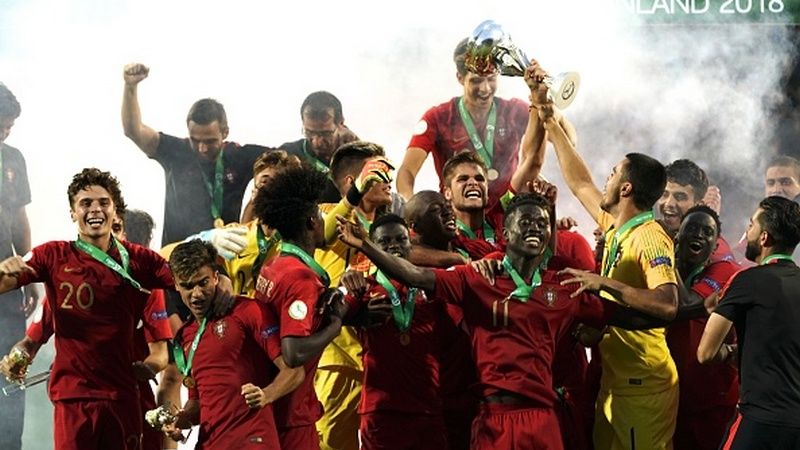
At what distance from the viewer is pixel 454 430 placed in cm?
671

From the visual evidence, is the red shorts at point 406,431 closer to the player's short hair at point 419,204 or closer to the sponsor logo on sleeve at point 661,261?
the player's short hair at point 419,204

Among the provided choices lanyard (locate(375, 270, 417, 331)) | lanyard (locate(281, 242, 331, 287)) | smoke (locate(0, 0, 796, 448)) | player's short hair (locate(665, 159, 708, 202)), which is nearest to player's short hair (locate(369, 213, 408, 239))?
lanyard (locate(375, 270, 417, 331))

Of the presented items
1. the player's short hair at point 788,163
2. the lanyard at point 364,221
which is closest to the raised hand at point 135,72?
the lanyard at point 364,221

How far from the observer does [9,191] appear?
9.91 meters

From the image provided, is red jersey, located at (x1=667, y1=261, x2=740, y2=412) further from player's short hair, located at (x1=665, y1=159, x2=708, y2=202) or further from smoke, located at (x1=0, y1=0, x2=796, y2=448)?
smoke, located at (x1=0, y1=0, x2=796, y2=448)

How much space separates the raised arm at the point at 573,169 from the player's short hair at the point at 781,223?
126 centimetres

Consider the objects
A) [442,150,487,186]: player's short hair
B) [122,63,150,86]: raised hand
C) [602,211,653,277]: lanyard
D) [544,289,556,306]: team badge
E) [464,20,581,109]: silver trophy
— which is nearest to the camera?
[544,289,556,306]: team badge

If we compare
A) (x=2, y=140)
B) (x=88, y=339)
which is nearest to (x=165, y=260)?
(x=88, y=339)

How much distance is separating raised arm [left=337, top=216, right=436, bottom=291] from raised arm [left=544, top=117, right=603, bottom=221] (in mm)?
1529

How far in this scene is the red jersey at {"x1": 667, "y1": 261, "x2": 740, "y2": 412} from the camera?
7168 mm

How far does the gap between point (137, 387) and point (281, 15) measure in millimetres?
4023

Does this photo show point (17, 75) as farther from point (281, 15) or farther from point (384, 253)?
point (384, 253)

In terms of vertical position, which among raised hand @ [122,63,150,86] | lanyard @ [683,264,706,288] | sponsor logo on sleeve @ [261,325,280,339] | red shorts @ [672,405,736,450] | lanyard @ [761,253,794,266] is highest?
raised hand @ [122,63,150,86]

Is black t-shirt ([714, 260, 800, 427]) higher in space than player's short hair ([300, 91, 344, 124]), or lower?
lower
